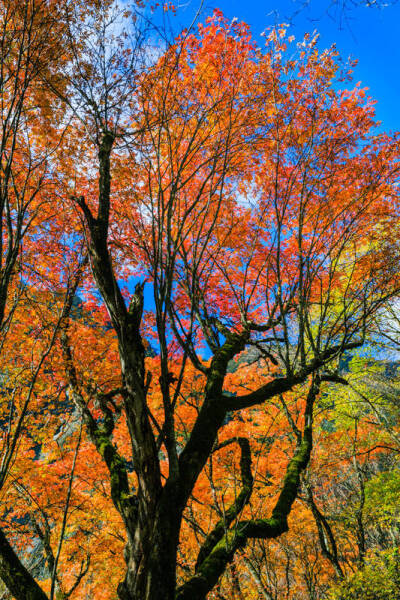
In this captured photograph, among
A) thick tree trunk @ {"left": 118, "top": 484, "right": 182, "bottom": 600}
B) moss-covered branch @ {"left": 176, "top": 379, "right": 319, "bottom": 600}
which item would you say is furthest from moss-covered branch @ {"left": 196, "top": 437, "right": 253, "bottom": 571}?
thick tree trunk @ {"left": 118, "top": 484, "right": 182, "bottom": 600}

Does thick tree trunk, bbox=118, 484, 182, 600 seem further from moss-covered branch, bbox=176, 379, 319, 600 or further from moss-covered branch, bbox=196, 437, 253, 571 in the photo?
moss-covered branch, bbox=196, 437, 253, 571

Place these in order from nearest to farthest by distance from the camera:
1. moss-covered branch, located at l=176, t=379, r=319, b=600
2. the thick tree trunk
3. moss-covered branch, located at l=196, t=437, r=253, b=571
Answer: the thick tree trunk → moss-covered branch, located at l=176, t=379, r=319, b=600 → moss-covered branch, located at l=196, t=437, r=253, b=571

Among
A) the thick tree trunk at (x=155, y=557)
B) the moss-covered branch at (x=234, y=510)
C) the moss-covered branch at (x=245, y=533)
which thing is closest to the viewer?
the thick tree trunk at (x=155, y=557)

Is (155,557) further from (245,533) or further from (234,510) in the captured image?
(234,510)

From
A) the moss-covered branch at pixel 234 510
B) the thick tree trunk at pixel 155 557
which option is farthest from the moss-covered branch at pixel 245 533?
the thick tree trunk at pixel 155 557

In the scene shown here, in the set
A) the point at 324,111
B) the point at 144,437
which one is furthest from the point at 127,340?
the point at 324,111

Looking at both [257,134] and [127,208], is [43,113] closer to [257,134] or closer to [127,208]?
[127,208]

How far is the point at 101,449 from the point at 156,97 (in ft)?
15.9

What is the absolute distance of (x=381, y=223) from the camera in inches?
340

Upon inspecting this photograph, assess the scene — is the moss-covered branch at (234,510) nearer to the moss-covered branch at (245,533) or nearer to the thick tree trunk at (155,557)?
the moss-covered branch at (245,533)

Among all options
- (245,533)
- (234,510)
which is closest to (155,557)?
(245,533)

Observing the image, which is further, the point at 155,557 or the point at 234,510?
the point at 234,510

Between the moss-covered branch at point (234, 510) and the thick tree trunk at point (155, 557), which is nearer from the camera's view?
the thick tree trunk at point (155, 557)

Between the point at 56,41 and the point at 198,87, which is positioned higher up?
the point at 198,87
